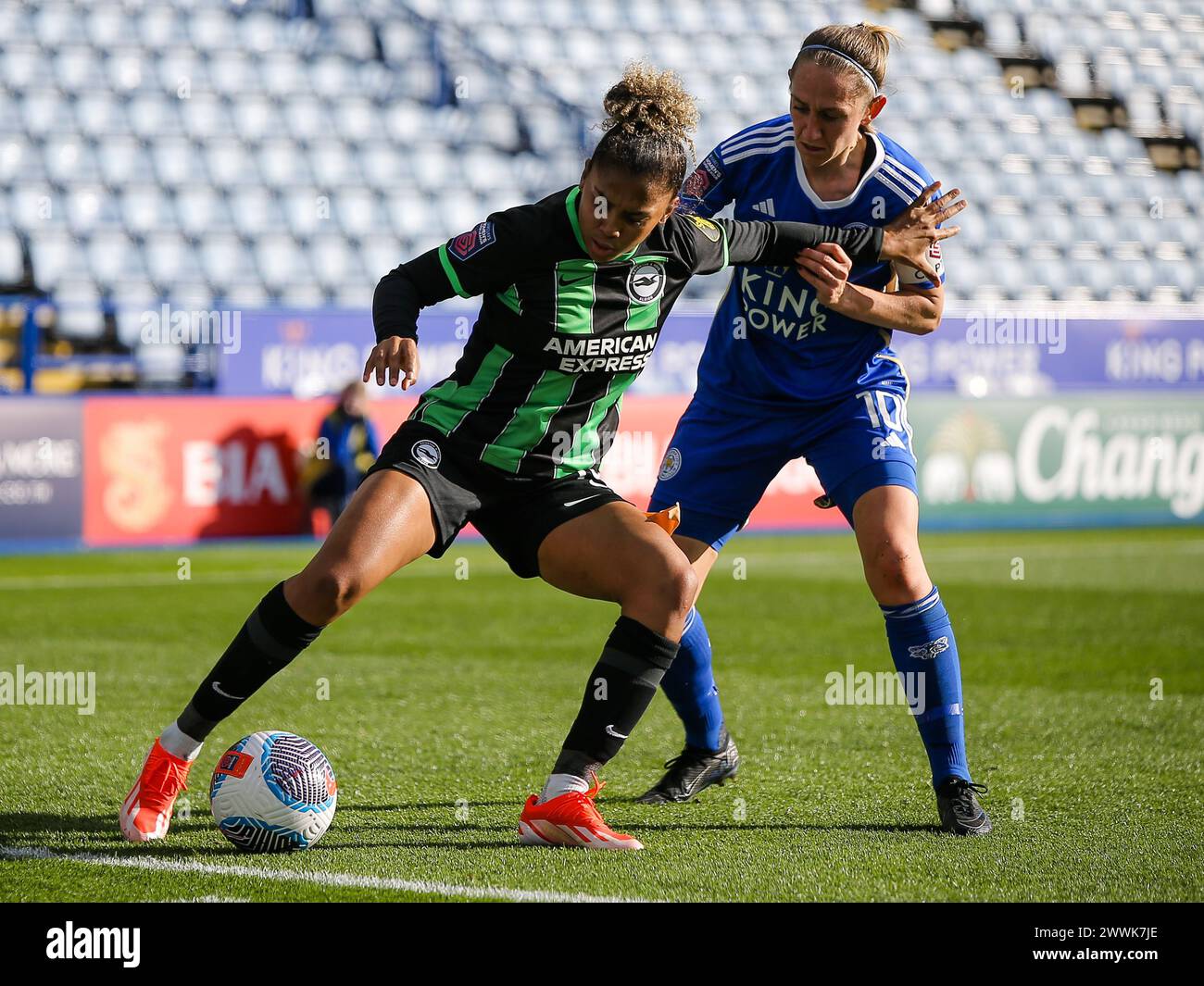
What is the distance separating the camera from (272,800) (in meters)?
3.97

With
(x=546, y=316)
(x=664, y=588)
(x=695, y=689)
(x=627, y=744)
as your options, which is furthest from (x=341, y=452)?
(x=664, y=588)

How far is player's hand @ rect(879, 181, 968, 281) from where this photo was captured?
14.8ft

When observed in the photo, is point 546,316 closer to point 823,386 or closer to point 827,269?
point 827,269

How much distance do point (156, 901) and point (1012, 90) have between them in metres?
20.6

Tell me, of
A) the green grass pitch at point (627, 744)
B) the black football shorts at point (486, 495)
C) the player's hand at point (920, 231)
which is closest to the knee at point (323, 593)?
the black football shorts at point (486, 495)

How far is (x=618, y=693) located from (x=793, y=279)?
1.41 meters

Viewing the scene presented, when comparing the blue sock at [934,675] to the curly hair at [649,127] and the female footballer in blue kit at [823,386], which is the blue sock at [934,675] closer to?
the female footballer in blue kit at [823,386]

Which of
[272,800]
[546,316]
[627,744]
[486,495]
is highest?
[546,316]

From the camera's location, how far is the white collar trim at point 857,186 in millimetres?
4691

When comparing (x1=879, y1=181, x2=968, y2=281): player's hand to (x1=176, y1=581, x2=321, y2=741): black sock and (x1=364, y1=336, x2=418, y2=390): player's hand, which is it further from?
(x1=176, y1=581, x2=321, y2=741): black sock

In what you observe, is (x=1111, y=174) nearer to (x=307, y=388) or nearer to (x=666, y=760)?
(x=307, y=388)

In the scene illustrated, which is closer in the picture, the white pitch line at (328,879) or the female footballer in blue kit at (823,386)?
the white pitch line at (328,879)

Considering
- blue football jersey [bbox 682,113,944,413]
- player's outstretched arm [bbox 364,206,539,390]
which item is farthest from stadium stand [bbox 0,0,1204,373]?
player's outstretched arm [bbox 364,206,539,390]

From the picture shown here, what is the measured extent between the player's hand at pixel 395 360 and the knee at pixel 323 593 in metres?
0.49
